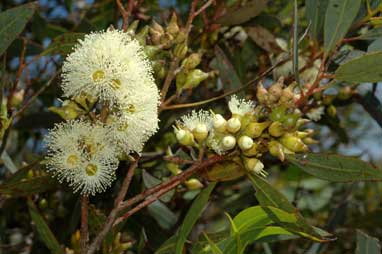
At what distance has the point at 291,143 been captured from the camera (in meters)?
1.45

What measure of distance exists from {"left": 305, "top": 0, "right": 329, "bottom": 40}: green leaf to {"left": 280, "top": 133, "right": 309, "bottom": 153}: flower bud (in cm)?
52

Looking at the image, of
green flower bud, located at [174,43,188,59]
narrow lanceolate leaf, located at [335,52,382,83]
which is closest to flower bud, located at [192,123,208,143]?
green flower bud, located at [174,43,188,59]

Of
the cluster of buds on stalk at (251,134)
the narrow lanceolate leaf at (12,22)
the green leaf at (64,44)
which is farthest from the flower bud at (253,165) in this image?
the narrow lanceolate leaf at (12,22)

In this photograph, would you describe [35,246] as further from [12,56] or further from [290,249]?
[290,249]

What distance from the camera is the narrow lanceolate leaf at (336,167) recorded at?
1.46 metres

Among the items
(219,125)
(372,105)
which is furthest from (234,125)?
(372,105)

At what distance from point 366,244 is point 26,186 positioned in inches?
35.1

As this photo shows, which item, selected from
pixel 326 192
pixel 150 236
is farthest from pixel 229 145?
pixel 326 192

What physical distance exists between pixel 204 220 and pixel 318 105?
0.87 metres

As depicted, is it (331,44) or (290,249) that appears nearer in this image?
(331,44)

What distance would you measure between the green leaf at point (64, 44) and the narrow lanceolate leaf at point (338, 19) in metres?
0.66

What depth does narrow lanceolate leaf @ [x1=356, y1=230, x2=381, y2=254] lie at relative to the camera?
60.3 inches

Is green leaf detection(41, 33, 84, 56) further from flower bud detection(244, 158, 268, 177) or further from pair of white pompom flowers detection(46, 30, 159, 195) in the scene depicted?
flower bud detection(244, 158, 268, 177)

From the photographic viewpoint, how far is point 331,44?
65.4 inches
